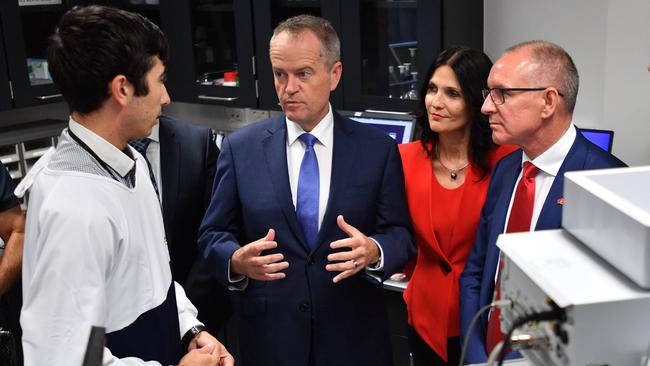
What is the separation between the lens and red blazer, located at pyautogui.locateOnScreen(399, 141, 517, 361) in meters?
1.98

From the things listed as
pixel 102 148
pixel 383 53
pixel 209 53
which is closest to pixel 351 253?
pixel 102 148

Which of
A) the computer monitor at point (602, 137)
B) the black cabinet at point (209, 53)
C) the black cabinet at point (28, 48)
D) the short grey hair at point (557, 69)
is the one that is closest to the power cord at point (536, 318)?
the short grey hair at point (557, 69)

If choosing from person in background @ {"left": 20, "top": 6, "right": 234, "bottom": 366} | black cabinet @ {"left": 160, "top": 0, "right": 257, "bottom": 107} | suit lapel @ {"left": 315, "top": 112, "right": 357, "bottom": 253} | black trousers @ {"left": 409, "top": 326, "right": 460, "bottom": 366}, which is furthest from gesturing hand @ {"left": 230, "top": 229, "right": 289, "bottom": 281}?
black cabinet @ {"left": 160, "top": 0, "right": 257, "bottom": 107}

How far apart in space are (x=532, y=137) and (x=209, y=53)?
212 centimetres

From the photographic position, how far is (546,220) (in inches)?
65.5

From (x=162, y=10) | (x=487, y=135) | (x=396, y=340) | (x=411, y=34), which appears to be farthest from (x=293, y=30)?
(x=162, y=10)

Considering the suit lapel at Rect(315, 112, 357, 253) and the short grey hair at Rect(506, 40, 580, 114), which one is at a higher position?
the short grey hair at Rect(506, 40, 580, 114)

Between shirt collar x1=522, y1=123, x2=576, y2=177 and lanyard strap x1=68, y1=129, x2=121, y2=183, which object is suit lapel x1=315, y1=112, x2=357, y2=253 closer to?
shirt collar x1=522, y1=123, x2=576, y2=177

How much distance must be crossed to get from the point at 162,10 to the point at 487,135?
6.63ft

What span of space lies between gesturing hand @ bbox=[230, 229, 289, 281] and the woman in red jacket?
18.9 inches

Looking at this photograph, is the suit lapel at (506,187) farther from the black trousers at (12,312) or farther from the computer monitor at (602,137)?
the black trousers at (12,312)

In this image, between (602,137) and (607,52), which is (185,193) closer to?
(602,137)

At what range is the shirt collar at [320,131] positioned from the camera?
1.92 m

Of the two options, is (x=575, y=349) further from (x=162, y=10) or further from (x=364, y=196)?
(x=162, y=10)
